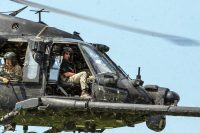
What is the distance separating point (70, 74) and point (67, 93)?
49 cm

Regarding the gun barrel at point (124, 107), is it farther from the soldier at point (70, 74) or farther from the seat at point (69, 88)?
the seat at point (69, 88)

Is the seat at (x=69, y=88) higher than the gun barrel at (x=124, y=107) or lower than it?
higher

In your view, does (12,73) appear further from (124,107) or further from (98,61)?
(124,107)

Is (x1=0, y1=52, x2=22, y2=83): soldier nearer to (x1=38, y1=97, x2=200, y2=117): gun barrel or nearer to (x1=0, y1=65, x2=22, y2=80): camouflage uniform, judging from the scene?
(x1=0, y1=65, x2=22, y2=80): camouflage uniform

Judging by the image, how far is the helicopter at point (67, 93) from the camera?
18438 millimetres

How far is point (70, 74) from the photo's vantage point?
19.1 m

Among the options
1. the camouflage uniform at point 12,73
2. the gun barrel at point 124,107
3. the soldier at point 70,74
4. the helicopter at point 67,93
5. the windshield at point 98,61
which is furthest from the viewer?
the camouflage uniform at point 12,73

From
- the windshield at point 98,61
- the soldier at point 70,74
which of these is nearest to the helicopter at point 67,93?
the windshield at point 98,61

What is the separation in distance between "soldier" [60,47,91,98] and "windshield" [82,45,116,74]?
365 millimetres

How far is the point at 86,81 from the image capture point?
18812 millimetres

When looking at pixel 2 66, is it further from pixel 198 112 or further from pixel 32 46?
pixel 198 112

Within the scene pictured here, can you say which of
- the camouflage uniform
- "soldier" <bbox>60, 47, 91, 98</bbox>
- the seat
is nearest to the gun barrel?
"soldier" <bbox>60, 47, 91, 98</bbox>

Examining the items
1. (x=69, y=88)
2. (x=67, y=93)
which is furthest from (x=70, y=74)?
(x=67, y=93)

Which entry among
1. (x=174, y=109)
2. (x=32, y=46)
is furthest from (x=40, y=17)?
(x=174, y=109)
